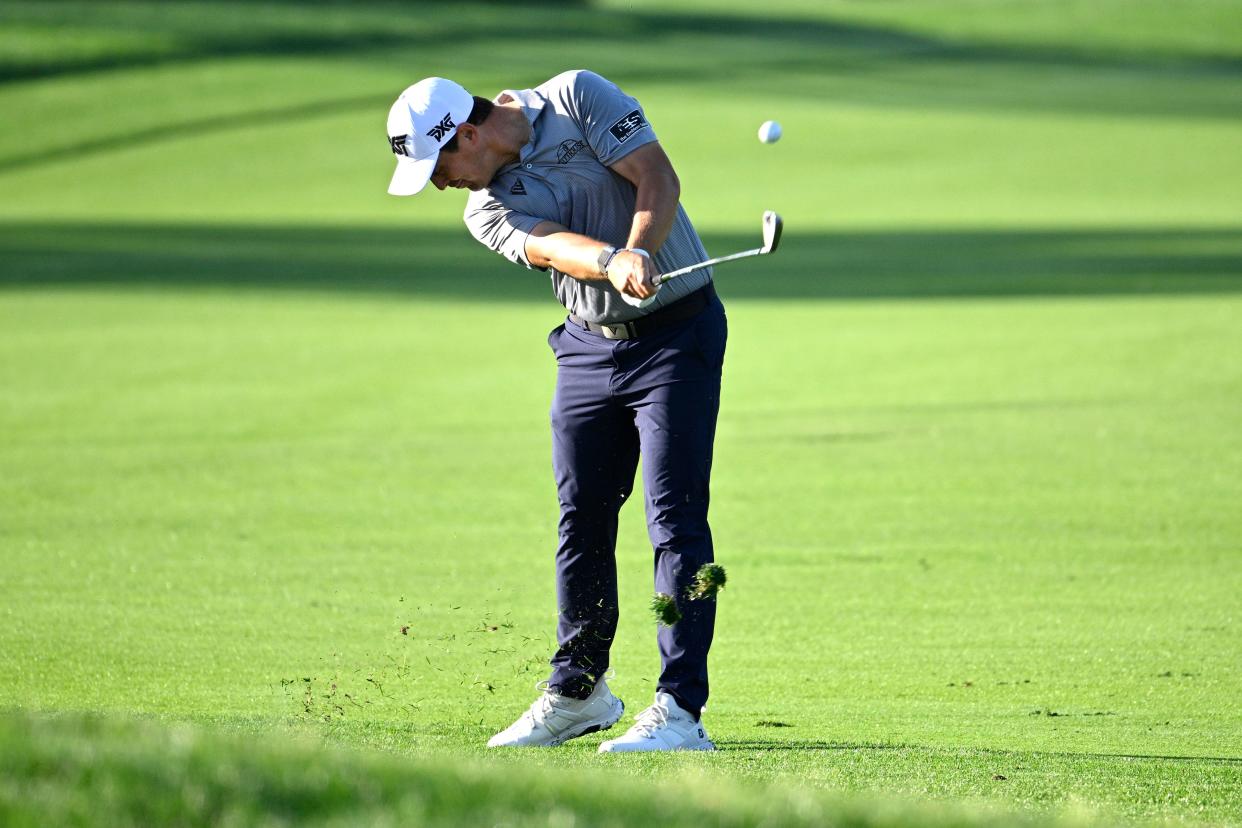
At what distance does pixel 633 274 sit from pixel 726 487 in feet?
17.7

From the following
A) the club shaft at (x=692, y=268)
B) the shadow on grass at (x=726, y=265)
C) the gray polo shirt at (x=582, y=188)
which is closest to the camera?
the club shaft at (x=692, y=268)

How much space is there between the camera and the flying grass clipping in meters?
5.39

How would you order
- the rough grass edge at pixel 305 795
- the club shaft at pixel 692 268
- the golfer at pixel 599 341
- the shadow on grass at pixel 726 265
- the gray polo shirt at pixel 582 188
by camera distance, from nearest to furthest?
the rough grass edge at pixel 305 795
the club shaft at pixel 692 268
the golfer at pixel 599 341
the gray polo shirt at pixel 582 188
the shadow on grass at pixel 726 265

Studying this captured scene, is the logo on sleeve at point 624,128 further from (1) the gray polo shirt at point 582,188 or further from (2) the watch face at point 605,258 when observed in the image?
(2) the watch face at point 605,258

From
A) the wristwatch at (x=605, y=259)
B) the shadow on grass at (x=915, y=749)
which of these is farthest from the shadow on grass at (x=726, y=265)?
the wristwatch at (x=605, y=259)

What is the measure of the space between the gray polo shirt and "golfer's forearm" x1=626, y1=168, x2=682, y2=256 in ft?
0.53

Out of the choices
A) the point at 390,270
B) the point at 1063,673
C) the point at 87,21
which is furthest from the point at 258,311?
the point at 87,21

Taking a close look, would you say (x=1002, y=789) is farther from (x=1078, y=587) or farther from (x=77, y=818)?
(x=1078, y=587)

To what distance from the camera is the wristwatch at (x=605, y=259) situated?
523 cm

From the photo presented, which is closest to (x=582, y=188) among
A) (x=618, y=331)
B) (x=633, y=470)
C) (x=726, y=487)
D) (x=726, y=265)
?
(x=618, y=331)

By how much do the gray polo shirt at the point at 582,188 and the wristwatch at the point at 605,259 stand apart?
11.7 inches

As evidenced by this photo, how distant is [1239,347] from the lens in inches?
591

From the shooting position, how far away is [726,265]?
22391mm

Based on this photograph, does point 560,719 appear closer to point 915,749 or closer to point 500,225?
point 915,749
